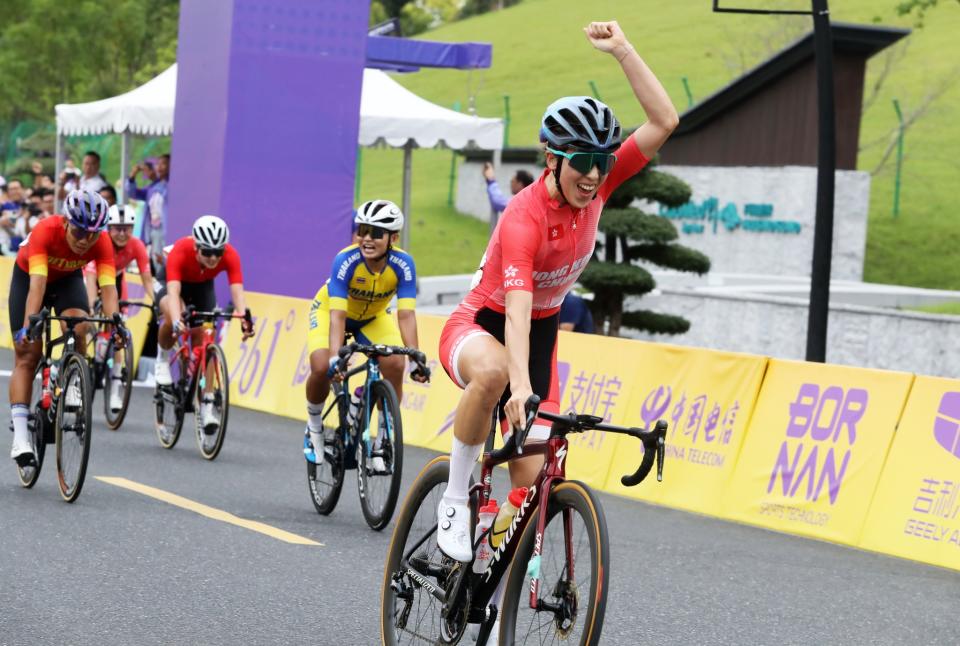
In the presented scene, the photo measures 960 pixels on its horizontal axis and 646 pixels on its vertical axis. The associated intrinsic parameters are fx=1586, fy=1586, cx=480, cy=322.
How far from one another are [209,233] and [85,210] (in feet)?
8.44

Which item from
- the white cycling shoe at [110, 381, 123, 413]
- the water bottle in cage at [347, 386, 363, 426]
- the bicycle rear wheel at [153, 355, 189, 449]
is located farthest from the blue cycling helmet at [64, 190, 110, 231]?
the white cycling shoe at [110, 381, 123, 413]

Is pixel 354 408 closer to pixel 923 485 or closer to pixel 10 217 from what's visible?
pixel 923 485

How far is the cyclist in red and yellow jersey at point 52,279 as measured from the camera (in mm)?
10117

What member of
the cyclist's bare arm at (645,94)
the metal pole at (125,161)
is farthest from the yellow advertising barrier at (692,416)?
the metal pole at (125,161)

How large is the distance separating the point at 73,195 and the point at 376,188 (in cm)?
5192

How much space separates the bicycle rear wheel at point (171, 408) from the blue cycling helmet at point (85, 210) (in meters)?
2.94

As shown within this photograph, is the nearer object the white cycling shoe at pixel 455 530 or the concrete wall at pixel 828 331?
the white cycling shoe at pixel 455 530

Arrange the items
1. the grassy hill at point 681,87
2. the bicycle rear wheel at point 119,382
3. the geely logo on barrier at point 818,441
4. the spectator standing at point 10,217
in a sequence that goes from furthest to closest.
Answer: the grassy hill at point 681,87 < the spectator standing at point 10,217 < the bicycle rear wheel at point 119,382 < the geely logo on barrier at point 818,441

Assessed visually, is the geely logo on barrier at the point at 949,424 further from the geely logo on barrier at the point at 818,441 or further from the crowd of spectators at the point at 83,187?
the crowd of spectators at the point at 83,187

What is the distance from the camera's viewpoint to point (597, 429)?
477 centimetres

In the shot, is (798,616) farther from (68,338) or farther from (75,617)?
(68,338)

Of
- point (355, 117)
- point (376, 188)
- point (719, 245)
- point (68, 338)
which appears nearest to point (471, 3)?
point (376, 188)

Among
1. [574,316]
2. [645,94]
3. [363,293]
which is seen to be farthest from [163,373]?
[645,94]

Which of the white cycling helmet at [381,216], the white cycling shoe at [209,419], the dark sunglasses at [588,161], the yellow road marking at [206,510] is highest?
the dark sunglasses at [588,161]
